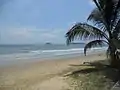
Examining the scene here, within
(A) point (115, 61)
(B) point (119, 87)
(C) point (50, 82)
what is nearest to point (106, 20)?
(A) point (115, 61)

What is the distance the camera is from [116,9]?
10.9 metres

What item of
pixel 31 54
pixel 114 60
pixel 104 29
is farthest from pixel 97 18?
pixel 31 54

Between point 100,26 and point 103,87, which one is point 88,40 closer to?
point 100,26

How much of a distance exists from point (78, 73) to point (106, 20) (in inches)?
100

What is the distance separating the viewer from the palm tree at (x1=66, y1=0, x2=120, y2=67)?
1063cm

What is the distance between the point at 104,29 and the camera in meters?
11.2

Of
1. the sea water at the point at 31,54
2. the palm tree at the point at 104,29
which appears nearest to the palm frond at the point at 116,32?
the palm tree at the point at 104,29

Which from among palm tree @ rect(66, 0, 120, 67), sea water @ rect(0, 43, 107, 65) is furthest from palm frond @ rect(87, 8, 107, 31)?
sea water @ rect(0, 43, 107, 65)

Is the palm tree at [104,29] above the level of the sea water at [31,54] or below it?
above

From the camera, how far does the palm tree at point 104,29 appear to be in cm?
1063

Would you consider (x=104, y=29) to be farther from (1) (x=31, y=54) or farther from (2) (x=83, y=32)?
(1) (x=31, y=54)

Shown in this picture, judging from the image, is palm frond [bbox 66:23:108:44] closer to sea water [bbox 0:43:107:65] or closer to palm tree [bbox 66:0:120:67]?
palm tree [bbox 66:0:120:67]

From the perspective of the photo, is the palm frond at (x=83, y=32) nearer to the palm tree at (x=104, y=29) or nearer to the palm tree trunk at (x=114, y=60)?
the palm tree at (x=104, y=29)

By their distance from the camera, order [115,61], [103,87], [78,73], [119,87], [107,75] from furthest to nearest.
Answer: [115,61] < [78,73] < [107,75] < [103,87] < [119,87]
